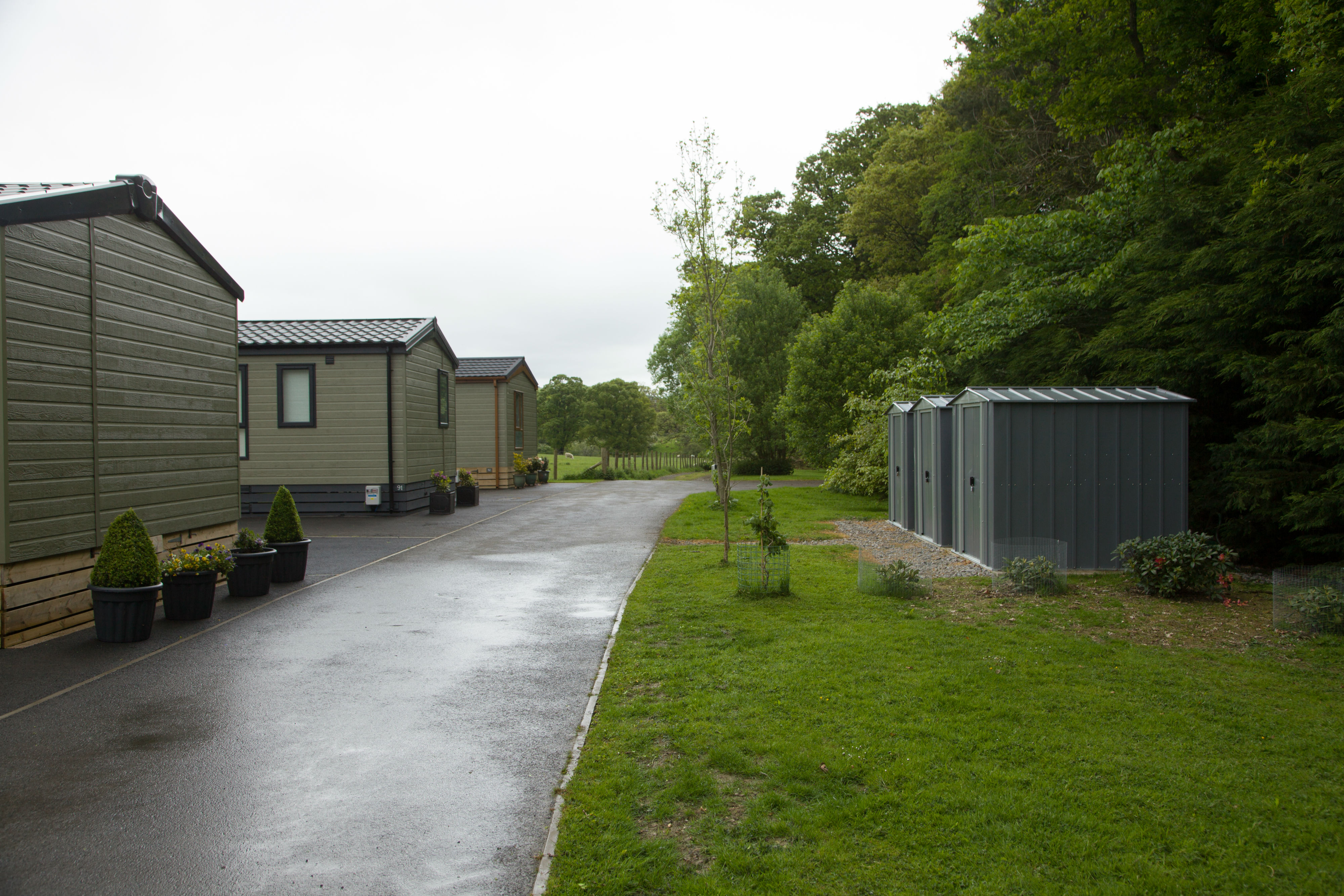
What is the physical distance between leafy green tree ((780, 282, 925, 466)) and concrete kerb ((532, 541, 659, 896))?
1703cm

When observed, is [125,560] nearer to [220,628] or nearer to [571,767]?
[220,628]

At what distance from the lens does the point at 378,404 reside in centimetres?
1748

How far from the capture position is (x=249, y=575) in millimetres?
8609

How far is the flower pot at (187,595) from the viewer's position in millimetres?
7449

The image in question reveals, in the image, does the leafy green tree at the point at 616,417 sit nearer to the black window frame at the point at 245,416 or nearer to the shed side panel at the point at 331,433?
the shed side panel at the point at 331,433

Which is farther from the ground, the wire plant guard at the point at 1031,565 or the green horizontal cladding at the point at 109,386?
the green horizontal cladding at the point at 109,386

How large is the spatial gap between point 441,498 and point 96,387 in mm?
10395

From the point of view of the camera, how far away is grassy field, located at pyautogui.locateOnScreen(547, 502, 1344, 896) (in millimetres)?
3080

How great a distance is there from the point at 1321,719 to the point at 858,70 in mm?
20255

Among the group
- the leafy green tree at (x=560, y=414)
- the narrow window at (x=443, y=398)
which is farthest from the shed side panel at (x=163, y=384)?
the leafy green tree at (x=560, y=414)

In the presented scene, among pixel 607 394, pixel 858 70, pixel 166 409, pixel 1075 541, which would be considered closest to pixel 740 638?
pixel 1075 541

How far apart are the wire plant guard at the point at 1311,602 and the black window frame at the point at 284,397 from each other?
17244 mm

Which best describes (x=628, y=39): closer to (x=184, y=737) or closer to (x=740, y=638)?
(x=740, y=638)

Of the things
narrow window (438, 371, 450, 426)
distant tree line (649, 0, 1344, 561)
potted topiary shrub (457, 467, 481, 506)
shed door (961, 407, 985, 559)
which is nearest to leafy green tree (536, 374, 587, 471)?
distant tree line (649, 0, 1344, 561)
